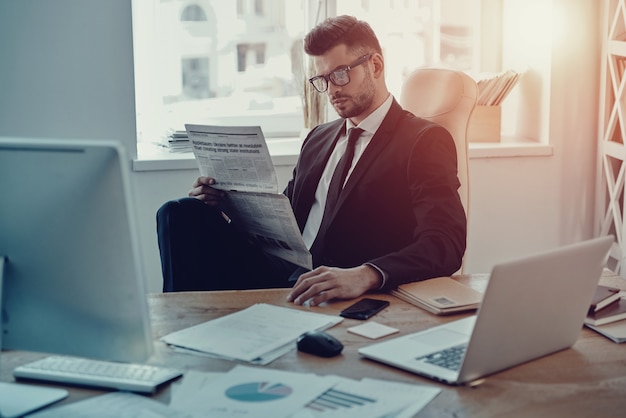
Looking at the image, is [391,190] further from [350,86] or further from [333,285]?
[333,285]

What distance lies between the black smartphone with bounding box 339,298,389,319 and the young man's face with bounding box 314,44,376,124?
0.82m

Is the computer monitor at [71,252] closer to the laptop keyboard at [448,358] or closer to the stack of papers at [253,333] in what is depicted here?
the stack of papers at [253,333]

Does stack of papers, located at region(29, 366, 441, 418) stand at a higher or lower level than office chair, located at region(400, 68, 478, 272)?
lower

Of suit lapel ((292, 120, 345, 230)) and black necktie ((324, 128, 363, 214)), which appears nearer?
black necktie ((324, 128, 363, 214))

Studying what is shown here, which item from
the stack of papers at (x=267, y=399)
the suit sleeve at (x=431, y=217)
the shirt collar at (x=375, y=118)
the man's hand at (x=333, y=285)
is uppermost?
the shirt collar at (x=375, y=118)

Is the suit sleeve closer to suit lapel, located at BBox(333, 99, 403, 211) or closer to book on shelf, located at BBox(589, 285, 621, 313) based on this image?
suit lapel, located at BBox(333, 99, 403, 211)

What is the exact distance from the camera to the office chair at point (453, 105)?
248 cm

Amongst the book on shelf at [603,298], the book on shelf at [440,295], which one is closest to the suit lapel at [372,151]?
the book on shelf at [440,295]

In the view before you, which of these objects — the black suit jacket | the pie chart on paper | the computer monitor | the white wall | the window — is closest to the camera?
the computer monitor

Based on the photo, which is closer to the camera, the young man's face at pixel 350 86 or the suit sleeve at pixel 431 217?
the suit sleeve at pixel 431 217

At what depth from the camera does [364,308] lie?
5.36 feet

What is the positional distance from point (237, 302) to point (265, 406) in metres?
0.54

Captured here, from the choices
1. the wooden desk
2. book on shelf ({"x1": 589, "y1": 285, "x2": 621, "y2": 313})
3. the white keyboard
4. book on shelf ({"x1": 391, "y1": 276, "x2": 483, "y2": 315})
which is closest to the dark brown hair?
book on shelf ({"x1": 391, "y1": 276, "x2": 483, "y2": 315})

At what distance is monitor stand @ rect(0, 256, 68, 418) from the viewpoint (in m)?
1.21
